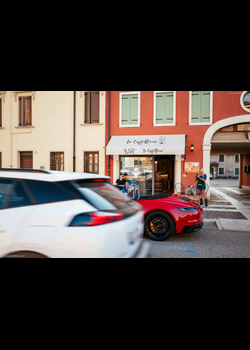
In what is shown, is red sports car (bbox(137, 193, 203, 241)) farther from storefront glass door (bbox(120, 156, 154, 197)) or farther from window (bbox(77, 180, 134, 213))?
storefront glass door (bbox(120, 156, 154, 197))

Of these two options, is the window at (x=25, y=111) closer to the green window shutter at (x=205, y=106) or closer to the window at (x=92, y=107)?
the window at (x=92, y=107)

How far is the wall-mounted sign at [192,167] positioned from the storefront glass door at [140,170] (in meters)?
2.08

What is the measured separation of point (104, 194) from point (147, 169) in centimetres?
1011

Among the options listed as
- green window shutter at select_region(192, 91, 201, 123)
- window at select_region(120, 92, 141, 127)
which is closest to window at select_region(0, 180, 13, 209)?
window at select_region(120, 92, 141, 127)

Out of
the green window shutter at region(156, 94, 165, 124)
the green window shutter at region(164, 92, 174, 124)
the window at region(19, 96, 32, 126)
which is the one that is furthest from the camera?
the window at region(19, 96, 32, 126)

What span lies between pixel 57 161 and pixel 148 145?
238 inches

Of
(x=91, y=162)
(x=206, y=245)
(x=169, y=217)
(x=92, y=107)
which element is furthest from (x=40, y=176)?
(x=92, y=107)

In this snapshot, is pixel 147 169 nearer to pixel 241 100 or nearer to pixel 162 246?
pixel 241 100

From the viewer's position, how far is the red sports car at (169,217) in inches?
194

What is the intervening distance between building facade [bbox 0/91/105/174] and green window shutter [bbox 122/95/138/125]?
4.28 feet

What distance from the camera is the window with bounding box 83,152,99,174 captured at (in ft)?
42.0

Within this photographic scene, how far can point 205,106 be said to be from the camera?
37.8 feet

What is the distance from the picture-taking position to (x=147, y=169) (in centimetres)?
1259
